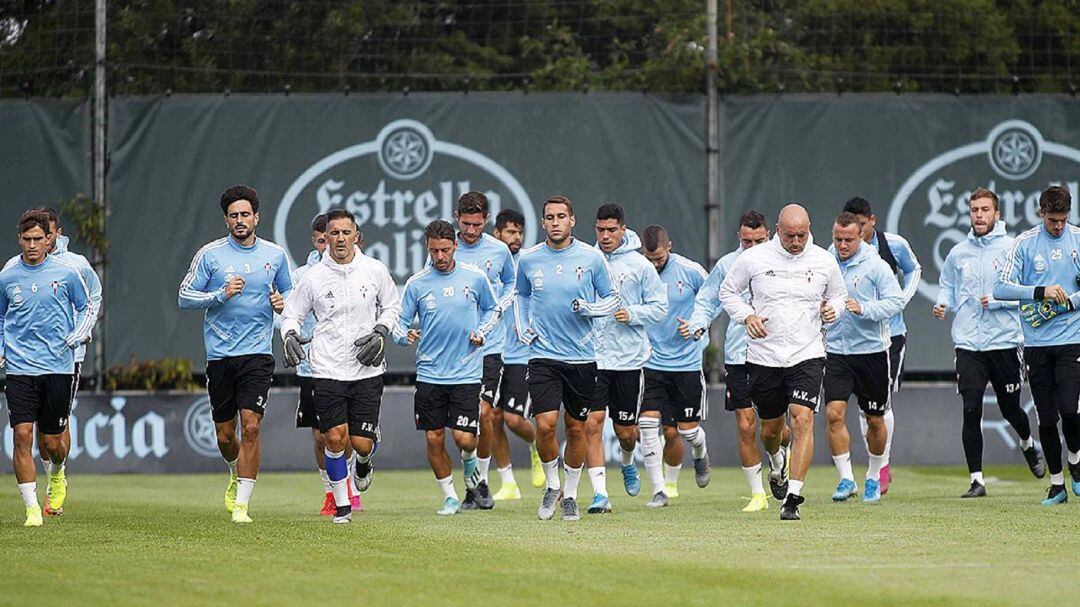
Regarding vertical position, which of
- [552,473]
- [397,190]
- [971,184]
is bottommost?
[552,473]

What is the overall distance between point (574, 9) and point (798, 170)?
11.4 feet

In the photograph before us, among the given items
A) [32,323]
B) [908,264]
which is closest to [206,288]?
[32,323]

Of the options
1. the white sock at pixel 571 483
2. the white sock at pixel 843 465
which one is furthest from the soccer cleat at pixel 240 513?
the white sock at pixel 843 465

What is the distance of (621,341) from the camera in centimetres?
1480

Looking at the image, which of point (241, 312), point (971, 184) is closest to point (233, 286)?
point (241, 312)

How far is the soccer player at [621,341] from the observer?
13.9 meters

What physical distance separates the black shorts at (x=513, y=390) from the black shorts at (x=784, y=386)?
11.7ft

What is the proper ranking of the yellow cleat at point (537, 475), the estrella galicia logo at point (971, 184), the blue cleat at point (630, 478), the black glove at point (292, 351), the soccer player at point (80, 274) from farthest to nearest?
1. the estrella galicia logo at point (971, 184)
2. the yellow cleat at point (537, 475)
3. the blue cleat at point (630, 478)
4. the soccer player at point (80, 274)
5. the black glove at point (292, 351)

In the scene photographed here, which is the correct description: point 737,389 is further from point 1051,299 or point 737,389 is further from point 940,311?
point 1051,299

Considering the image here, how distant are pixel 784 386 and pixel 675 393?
2821mm

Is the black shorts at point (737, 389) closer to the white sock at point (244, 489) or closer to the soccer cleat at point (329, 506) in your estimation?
the soccer cleat at point (329, 506)

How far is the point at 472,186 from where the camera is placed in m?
21.3

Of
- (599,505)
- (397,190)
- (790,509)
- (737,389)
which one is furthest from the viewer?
(397,190)

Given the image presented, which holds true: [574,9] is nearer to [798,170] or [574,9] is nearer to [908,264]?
[798,170]
